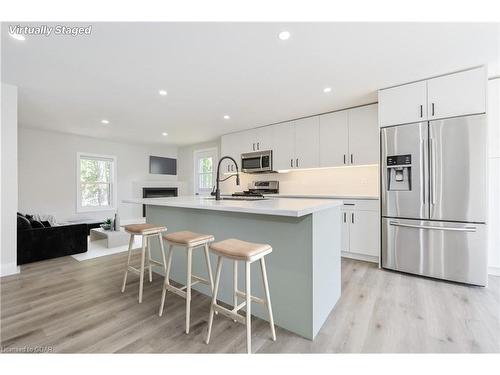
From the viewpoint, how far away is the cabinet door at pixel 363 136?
348 centimetres

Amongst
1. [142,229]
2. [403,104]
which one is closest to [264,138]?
[403,104]

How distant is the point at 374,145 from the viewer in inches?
138

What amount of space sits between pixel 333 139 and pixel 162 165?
5.39m

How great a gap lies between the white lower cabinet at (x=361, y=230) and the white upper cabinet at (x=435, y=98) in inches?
46.4

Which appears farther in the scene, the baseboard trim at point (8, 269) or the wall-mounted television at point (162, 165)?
the wall-mounted television at point (162, 165)

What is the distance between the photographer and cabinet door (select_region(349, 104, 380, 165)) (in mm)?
3484

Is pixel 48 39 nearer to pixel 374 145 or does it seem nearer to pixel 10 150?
pixel 10 150

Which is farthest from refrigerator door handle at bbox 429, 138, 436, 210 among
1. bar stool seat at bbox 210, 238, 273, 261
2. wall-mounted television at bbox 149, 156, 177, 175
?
wall-mounted television at bbox 149, 156, 177, 175

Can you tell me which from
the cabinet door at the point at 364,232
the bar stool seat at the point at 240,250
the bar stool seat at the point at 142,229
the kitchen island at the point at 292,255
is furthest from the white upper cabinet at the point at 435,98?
the bar stool seat at the point at 142,229

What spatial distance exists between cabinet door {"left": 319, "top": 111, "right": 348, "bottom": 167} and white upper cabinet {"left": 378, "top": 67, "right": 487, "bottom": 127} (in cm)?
76

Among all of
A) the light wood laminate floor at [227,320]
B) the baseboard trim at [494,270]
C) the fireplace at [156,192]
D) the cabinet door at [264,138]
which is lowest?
the light wood laminate floor at [227,320]

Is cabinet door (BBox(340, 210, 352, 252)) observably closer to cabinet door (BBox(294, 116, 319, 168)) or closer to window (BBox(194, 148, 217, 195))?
cabinet door (BBox(294, 116, 319, 168))

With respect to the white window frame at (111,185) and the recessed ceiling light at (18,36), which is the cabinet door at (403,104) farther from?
the white window frame at (111,185)

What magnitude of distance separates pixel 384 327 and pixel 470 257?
5.17 feet
